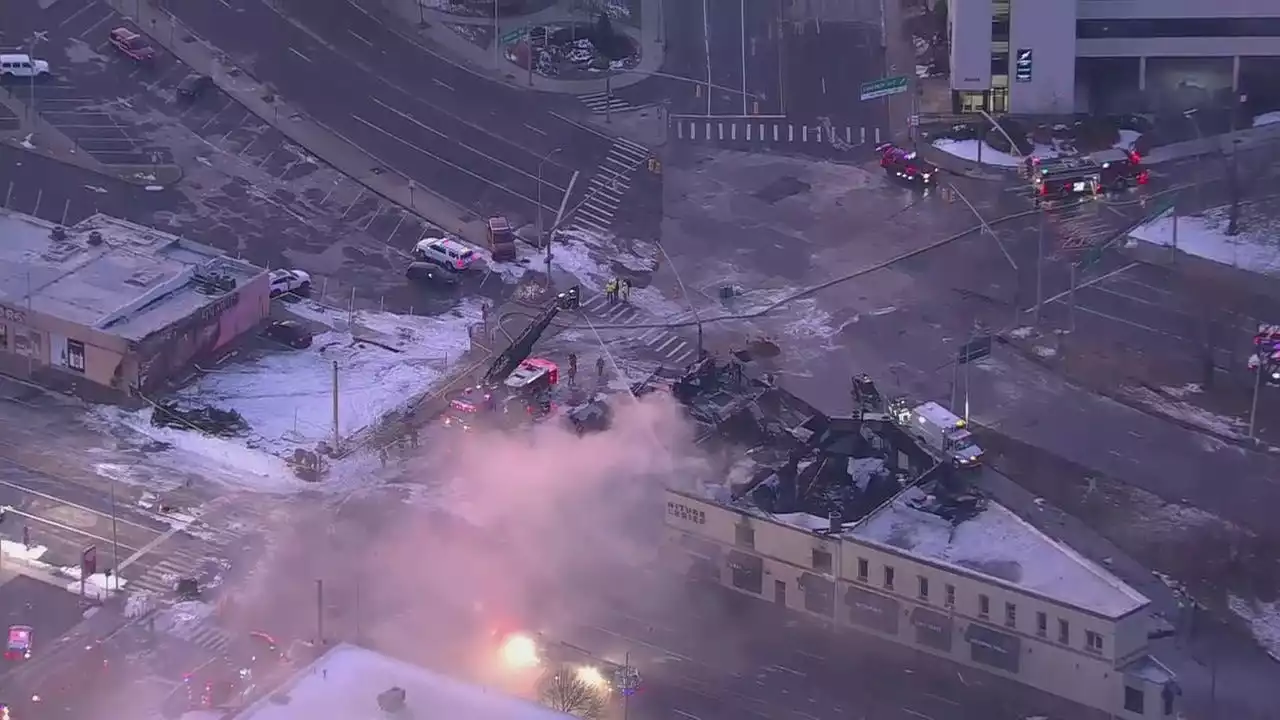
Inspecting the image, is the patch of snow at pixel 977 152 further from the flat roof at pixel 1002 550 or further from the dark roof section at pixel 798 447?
the flat roof at pixel 1002 550

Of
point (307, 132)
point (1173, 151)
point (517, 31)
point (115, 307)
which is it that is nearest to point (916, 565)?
point (115, 307)

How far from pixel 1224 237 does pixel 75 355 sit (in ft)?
179

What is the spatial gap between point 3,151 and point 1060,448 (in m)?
58.4

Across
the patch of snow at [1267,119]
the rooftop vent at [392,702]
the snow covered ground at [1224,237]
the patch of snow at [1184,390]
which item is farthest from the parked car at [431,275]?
the patch of snow at [1267,119]

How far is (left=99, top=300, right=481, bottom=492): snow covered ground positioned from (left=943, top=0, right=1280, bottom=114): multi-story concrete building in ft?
115

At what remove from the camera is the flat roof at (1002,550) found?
83.2 m

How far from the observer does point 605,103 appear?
13350 cm

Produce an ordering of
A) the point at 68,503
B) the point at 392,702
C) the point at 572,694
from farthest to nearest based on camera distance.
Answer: the point at 68,503
the point at 572,694
the point at 392,702

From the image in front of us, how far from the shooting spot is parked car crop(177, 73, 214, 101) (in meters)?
133

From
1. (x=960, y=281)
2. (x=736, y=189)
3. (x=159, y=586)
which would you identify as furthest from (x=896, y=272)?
(x=159, y=586)

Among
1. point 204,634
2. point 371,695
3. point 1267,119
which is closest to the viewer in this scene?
point 371,695

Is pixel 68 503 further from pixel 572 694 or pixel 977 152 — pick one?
pixel 977 152

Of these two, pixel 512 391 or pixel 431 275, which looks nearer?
pixel 512 391

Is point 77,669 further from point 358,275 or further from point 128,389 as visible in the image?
point 358,275
